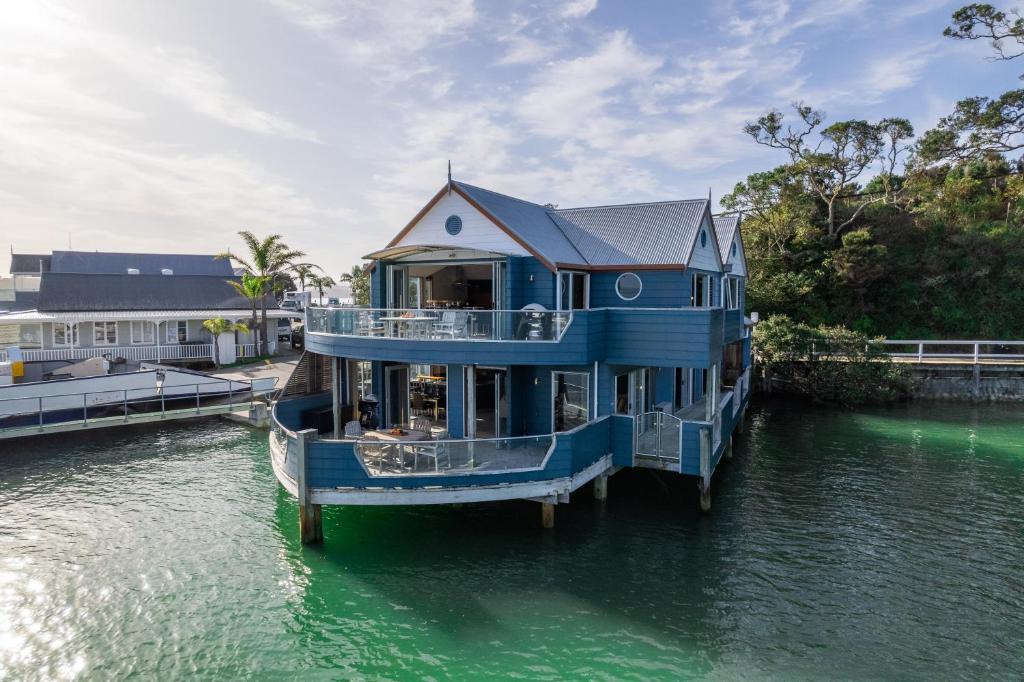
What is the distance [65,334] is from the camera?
36.0m

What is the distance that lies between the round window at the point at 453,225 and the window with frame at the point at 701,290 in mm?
7681

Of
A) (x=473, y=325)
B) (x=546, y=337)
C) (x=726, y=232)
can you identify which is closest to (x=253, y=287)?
(x=473, y=325)

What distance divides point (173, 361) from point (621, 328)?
32.5 meters

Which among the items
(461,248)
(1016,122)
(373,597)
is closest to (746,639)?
(373,597)

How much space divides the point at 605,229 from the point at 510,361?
7.92 metres

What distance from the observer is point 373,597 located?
1165 centimetres

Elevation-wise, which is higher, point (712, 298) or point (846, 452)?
point (712, 298)

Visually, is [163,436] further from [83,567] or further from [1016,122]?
[1016,122]

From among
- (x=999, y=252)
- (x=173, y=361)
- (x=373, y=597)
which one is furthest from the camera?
(x=999, y=252)

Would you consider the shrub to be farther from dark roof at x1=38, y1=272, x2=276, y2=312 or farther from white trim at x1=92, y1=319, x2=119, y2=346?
white trim at x1=92, y1=319, x2=119, y2=346

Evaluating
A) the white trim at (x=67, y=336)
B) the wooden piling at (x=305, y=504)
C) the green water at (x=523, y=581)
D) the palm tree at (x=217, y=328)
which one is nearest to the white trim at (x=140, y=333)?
the white trim at (x=67, y=336)

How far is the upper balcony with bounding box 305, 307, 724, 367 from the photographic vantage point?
14.6 metres

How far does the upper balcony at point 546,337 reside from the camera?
14.6 meters

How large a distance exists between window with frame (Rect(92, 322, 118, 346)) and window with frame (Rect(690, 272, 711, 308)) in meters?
35.7
